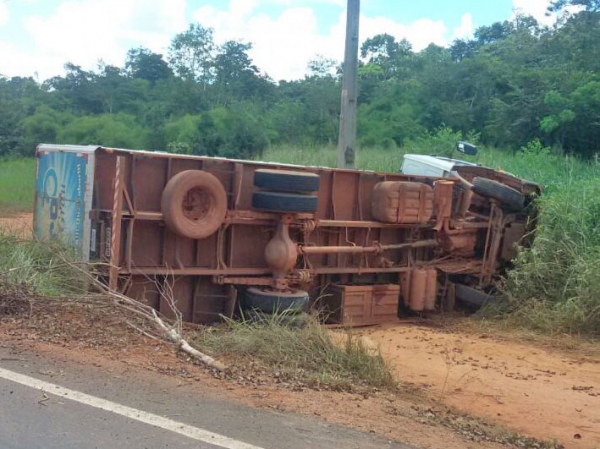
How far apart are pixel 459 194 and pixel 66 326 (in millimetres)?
6996

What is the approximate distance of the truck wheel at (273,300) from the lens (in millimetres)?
Result: 9203

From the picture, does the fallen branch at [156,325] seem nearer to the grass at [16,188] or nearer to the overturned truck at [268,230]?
the overturned truck at [268,230]

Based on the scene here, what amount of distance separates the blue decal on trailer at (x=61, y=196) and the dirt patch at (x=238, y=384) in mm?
2010

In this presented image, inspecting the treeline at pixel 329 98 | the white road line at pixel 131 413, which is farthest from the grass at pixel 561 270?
the treeline at pixel 329 98

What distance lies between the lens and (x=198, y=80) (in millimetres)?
42531

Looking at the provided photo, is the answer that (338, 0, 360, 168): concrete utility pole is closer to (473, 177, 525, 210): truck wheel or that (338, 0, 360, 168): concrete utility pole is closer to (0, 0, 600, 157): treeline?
(473, 177, 525, 210): truck wheel

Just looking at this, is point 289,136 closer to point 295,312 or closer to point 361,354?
point 295,312

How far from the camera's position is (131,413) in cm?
500

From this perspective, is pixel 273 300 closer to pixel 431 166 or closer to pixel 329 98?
pixel 431 166

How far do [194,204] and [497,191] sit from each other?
212 inches

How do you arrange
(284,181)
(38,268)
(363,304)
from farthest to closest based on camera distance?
(363,304), (284,181), (38,268)

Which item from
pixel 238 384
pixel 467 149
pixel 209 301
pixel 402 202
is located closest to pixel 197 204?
pixel 209 301

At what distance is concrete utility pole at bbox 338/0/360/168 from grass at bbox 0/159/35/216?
11.0 m

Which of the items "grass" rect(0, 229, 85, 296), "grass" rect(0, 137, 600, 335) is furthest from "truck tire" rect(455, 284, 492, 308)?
"grass" rect(0, 229, 85, 296)
